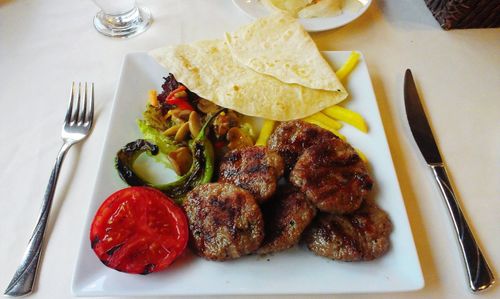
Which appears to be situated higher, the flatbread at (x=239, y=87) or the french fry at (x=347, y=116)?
the french fry at (x=347, y=116)

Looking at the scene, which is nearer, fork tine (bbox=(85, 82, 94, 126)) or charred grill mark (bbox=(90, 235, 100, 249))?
charred grill mark (bbox=(90, 235, 100, 249))

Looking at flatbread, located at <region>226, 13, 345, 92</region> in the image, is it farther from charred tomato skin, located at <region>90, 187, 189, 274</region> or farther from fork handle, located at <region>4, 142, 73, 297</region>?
fork handle, located at <region>4, 142, 73, 297</region>

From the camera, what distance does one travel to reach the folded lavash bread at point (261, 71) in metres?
2.23

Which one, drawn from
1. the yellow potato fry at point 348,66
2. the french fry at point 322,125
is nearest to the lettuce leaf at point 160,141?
the french fry at point 322,125

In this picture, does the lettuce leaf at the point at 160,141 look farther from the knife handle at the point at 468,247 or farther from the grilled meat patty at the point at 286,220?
the knife handle at the point at 468,247

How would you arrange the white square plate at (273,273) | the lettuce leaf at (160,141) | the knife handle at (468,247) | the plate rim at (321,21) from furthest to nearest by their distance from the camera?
the plate rim at (321,21) < the lettuce leaf at (160,141) < the knife handle at (468,247) < the white square plate at (273,273)

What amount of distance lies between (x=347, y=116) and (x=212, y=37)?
4.32 ft

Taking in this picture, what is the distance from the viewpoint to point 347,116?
2172 mm

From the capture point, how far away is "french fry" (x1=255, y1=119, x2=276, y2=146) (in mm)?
2156

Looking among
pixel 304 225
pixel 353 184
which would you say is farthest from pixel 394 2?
pixel 304 225

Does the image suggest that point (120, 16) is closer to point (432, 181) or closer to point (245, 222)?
point (245, 222)

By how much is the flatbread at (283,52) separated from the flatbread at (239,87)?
1.7 inches

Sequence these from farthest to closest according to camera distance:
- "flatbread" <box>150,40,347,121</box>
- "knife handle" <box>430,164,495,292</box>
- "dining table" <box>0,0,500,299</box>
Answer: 1. "flatbread" <box>150,40,347,121</box>
2. "dining table" <box>0,0,500,299</box>
3. "knife handle" <box>430,164,495,292</box>

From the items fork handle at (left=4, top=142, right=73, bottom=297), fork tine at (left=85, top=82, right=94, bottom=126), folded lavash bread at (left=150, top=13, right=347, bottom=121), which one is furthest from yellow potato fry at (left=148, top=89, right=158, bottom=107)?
fork handle at (left=4, top=142, right=73, bottom=297)
